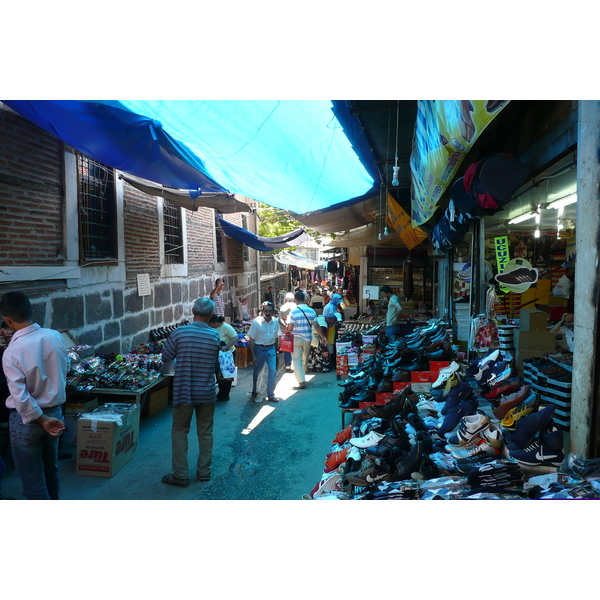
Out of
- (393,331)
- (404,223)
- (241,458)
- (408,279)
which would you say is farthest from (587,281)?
(408,279)

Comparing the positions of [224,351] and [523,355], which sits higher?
[523,355]

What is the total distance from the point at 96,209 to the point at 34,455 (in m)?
3.96

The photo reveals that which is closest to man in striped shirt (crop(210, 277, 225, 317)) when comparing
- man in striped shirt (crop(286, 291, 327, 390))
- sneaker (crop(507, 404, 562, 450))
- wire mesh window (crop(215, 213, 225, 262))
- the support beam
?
wire mesh window (crop(215, 213, 225, 262))

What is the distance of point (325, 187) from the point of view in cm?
611

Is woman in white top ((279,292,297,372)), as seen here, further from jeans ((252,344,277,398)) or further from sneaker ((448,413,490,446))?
sneaker ((448,413,490,446))

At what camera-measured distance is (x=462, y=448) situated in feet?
8.91

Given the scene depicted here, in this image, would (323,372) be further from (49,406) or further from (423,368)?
(49,406)

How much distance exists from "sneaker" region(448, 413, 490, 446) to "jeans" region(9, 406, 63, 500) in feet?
9.63

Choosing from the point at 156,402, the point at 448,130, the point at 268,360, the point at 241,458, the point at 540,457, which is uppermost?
the point at 448,130

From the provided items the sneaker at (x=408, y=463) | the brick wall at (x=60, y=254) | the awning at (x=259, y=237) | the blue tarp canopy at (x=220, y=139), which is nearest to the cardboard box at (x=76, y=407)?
the brick wall at (x=60, y=254)

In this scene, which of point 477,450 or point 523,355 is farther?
point 523,355

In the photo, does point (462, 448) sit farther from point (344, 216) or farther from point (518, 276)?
point (344, 216)

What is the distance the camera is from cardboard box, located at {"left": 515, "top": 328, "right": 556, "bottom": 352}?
4.61 metres

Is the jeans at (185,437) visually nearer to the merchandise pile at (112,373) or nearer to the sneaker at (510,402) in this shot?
the merchandise pile at (112,373)
